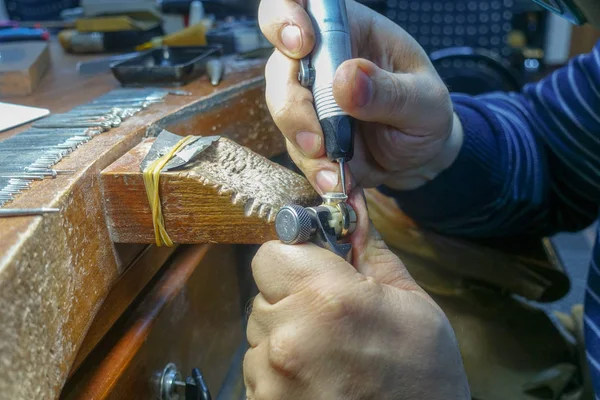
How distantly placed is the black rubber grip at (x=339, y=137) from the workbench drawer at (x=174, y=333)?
0.22 metres

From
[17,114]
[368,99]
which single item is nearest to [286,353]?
[368,99]

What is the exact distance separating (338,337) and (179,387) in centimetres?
24

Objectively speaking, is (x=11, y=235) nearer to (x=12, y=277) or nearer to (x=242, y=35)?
(x=12, y=277)

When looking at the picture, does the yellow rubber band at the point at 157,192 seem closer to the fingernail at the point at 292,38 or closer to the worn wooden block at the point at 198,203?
the worn wooden block at the point at 198,203

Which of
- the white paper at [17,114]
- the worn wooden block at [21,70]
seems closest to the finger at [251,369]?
the white paper at [17,114]

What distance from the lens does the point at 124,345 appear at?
465mm

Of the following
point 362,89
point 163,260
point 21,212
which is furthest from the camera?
point 163,260

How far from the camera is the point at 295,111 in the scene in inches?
20.1

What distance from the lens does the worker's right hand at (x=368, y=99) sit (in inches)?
19.6

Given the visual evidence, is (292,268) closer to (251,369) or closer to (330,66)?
(251,369)

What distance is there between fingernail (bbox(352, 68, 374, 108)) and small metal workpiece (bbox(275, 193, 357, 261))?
0.29 feet

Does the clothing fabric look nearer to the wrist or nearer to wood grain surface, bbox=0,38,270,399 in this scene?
the wrist

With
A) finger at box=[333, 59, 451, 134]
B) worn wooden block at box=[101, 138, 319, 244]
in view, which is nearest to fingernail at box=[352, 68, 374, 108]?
finger at box=[333, 59, 451, 134]

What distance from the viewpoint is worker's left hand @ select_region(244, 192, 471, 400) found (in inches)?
14.2
